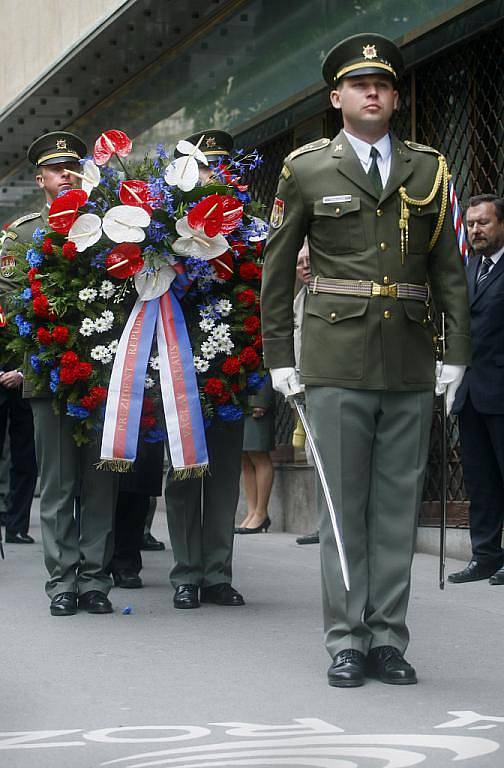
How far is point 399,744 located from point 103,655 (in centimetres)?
199

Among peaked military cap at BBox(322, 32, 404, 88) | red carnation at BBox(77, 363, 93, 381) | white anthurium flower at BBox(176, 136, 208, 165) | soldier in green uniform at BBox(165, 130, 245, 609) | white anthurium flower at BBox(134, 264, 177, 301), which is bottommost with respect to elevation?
soldier in green uniform at BBox(165, 130, 245, 609)

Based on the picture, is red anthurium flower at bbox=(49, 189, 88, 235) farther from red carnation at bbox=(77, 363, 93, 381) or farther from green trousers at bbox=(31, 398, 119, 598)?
green trousers at bbox=(31, 398, 119, 598)

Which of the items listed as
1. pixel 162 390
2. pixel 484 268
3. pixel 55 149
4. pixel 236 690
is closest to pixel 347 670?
pixel 236 690

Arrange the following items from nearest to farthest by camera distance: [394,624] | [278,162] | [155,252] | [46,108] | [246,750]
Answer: [246,750] < [394,624] < [155,252] < [278,162] < [46,108]

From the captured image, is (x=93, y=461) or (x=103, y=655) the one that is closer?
(x=103, y=655)

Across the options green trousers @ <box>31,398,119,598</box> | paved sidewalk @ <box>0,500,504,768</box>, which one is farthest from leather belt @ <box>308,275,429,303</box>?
green trousers @ <box>31,398,119,598</box>

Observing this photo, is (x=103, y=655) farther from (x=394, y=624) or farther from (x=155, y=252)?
(x=155, y=252)

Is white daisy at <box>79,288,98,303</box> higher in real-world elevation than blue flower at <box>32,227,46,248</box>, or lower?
lower

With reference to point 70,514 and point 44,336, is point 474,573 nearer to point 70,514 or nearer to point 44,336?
point 70,514

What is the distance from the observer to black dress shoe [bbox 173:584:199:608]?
7.61 metres

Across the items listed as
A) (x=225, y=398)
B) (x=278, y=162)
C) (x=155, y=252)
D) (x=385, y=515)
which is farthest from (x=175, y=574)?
(x=278, y=162)

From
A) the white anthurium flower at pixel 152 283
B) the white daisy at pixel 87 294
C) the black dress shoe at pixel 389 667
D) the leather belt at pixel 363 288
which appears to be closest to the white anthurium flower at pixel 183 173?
the white anthurium flower at pixel 152 283

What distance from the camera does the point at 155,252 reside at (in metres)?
7.34

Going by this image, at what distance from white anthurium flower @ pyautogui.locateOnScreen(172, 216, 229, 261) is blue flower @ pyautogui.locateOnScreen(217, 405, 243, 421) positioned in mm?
753
